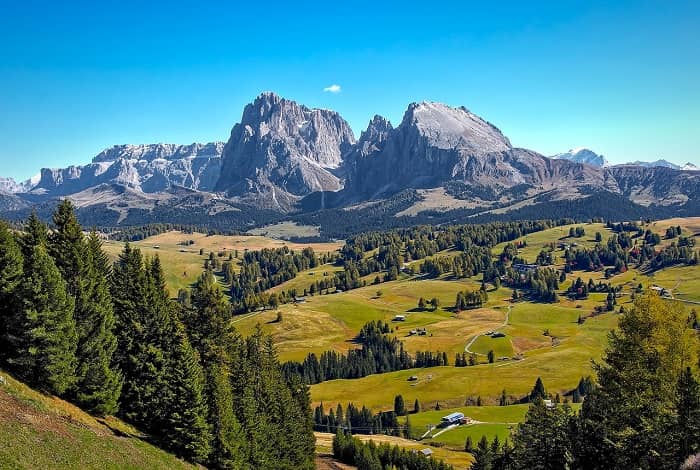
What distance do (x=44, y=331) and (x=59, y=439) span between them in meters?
10.9

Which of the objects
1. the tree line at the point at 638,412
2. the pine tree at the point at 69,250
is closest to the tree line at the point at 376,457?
the tree line at the point at 638,412

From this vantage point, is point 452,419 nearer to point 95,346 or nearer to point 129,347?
point 129,347

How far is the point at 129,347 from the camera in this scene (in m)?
59.7

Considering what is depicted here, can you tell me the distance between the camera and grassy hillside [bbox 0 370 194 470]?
123 feet

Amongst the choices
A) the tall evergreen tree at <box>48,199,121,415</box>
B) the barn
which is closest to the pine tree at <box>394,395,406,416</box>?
the barn

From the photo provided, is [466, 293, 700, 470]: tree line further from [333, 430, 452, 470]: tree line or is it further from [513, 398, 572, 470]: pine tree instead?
[333, 430, 452, 470]: tree line

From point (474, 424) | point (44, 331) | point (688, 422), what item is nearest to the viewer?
point (688, 422)

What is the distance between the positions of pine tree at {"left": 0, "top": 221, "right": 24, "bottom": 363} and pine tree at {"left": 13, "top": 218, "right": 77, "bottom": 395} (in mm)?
454

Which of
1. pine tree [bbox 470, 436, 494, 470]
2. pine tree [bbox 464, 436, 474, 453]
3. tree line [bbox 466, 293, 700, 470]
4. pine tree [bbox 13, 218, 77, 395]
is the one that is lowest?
pine tree [bbox 464, 436, 474, 453]

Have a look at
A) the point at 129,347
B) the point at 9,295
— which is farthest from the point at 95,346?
the point at 9,295

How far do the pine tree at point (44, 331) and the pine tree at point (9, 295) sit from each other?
0.45 m

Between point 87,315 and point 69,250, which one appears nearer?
point 87,315

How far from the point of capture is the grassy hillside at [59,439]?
3750 cm

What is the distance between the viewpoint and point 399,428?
526 feet
